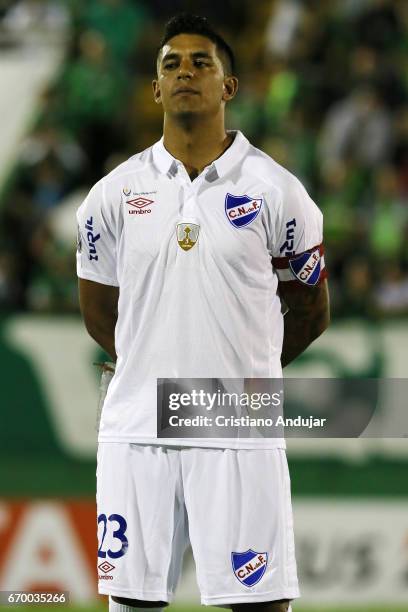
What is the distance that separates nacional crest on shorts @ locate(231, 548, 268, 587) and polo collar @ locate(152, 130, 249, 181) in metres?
1.08

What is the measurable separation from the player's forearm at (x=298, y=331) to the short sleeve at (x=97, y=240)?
55 cm

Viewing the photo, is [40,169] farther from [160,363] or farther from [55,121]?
[160,363]

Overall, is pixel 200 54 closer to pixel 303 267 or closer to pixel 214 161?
pixel 214 161

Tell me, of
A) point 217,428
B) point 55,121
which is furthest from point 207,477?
point 55,121

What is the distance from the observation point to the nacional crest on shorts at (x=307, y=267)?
371 centimetres

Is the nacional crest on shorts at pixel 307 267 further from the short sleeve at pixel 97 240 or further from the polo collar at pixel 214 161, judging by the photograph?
the short sleeve at pixel 97 240

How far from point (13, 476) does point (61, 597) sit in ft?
8.66

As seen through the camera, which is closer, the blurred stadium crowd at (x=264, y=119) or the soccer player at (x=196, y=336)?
the soccer player at (x=196, y=336)

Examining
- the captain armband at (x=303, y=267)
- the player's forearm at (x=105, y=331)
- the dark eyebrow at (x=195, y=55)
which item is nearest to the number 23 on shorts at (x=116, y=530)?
the player's forearm at (x=105, y=331)

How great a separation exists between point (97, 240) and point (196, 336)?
464 millimetres

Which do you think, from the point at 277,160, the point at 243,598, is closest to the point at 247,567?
the point at 243,598

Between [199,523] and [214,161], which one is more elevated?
[214,161]

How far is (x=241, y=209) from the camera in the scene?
360 centimetres

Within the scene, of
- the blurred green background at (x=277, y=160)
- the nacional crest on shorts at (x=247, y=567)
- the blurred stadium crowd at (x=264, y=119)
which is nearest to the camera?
the nacional crest on shorts at (x=247, y=567)
